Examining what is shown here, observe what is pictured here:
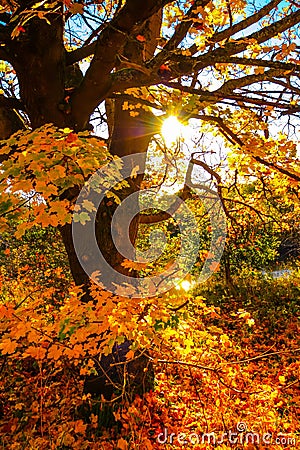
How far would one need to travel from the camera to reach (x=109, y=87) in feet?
10.3

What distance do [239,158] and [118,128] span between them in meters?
1.74

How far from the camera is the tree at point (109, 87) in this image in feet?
7.92

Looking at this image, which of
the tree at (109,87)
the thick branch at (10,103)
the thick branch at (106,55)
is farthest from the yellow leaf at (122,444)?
the thick branch at (10,103)

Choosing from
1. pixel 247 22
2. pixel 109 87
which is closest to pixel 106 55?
pixel 109 87

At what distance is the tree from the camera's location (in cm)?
241

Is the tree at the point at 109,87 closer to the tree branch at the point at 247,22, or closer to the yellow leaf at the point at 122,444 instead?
the tree branch at the point at 247,22

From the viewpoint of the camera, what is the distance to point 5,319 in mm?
3045

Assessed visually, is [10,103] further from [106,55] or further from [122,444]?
[122,444]

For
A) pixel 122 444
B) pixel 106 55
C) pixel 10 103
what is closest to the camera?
pixel 106 55

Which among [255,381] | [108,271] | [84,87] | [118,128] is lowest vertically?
[255,381]

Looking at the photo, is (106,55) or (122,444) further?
(122,444)

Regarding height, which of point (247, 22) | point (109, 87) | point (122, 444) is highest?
point (247, 22)

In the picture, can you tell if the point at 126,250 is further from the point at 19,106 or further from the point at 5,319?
the point at 19,106

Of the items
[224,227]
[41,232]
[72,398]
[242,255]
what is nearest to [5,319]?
[72,398]
